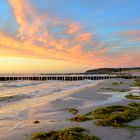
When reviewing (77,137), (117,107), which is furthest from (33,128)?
(117,107)

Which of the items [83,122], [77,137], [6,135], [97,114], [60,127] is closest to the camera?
[77,137]

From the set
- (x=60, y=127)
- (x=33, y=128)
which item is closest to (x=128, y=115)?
(x=60, y=127)

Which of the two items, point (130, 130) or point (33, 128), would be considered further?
point (33, 128)

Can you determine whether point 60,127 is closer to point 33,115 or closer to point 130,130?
point 130,130

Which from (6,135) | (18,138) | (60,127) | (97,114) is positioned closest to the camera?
(18,138)

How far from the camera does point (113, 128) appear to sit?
7.63m

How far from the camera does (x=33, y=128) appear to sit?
820 centimetres

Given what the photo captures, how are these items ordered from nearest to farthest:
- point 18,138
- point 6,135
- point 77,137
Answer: point 77,137 < point 18,138 < point 6,135

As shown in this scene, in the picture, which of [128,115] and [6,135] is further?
[128,115]

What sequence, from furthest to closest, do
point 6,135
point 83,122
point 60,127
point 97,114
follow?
point 97,114
point 83,122
point 60,127
point 6,135

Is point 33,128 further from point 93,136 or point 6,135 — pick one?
point 93,136

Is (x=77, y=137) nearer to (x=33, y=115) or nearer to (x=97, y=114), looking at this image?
(x=97, y=114)

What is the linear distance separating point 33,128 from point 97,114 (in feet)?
9.65

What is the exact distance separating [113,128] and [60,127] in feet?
5.29
